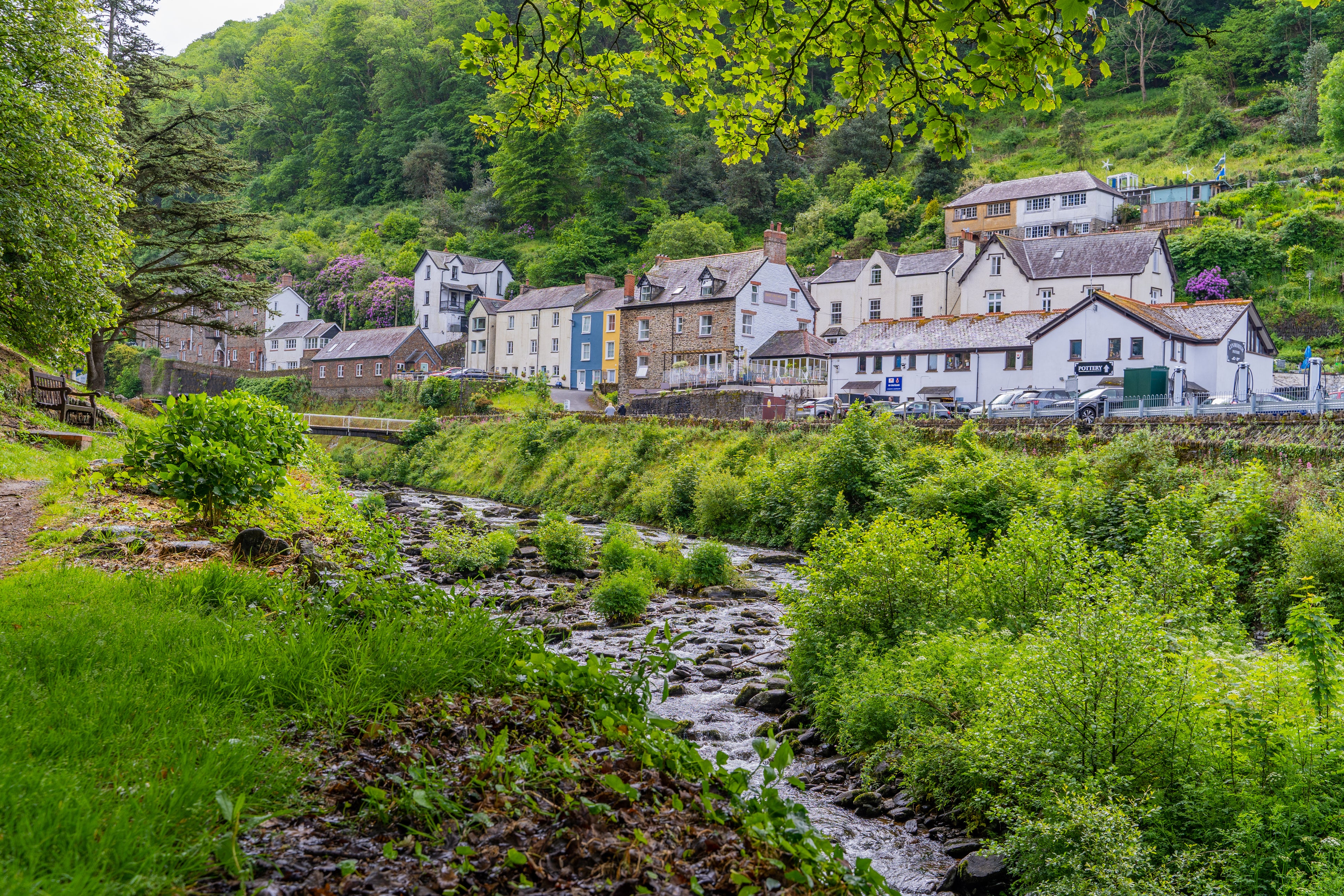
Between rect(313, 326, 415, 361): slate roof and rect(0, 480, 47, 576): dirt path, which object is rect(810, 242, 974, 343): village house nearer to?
rect(313, 326, 415, 361): slate roof

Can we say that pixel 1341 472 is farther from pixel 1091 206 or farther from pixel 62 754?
pixel 1091 206

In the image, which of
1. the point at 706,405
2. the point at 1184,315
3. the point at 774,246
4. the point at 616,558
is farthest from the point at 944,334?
the point at 616,558

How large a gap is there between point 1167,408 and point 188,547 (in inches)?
1065

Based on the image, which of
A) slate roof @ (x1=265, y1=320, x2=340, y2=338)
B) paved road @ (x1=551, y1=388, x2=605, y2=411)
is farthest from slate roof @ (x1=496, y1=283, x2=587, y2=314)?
slate roof @ (x1=265, y1=320, x2=340, y2=338)

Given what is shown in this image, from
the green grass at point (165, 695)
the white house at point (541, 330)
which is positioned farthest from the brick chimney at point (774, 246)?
the green grass at point (165, 695)

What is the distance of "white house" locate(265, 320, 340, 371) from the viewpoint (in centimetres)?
8869

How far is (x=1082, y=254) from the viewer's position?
5772 cm

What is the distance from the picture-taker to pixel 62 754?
167 inches

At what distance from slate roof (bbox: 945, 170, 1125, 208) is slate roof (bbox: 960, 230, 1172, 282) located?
423 inches

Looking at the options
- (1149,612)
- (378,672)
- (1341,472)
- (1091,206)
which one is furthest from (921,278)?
(378,672)

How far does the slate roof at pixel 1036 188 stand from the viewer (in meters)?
71.4

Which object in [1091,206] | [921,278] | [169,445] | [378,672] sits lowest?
[378,672]

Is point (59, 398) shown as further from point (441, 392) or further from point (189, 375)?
point (189, 375)

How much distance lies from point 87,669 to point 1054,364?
45009 mm
